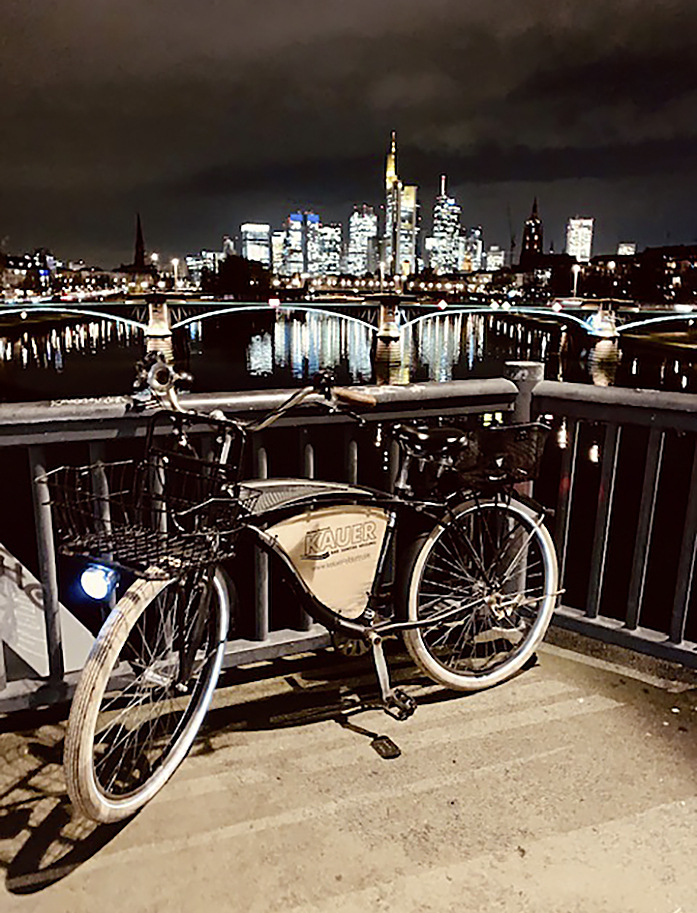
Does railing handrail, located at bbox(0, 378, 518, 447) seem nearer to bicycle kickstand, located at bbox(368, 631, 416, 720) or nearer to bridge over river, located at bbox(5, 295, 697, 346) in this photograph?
bicycle kickstand, located at bbox(368, 631, 416, 720)

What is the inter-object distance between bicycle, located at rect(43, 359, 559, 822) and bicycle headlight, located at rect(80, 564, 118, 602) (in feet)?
0.05

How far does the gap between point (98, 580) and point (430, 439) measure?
4.07 feet

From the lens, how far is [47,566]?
277 cm

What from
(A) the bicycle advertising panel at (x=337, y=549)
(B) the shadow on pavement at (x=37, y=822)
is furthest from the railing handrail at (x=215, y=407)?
(B) the shadow on pavement at (x=37, y=822)

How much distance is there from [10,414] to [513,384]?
2.08 metres

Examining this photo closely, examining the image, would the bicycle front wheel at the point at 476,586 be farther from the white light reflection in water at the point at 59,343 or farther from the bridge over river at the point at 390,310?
the white light reflection in water at the point at 59,343

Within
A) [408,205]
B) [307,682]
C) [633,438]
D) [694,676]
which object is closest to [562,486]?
[694,676]

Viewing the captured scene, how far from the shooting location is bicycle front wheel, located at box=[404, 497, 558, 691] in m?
3.04

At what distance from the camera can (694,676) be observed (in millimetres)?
3307

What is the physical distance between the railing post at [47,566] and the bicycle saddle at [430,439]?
128cm

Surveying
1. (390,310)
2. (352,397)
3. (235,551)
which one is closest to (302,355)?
(390,310)

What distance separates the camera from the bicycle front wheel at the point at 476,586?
3.04m

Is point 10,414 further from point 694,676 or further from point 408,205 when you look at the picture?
point 408,205

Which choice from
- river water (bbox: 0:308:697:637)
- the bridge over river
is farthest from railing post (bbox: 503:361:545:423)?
the bridge over river
